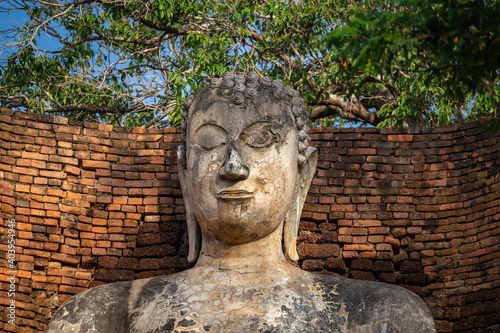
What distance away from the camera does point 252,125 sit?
24.6ft

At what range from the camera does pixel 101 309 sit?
7.28m

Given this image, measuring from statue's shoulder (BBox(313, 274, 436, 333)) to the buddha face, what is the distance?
0.82m

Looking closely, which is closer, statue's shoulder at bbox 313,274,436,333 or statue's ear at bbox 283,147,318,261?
statue's shoulder at bbox 313,274,436,333

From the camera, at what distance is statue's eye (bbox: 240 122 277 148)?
7.44m

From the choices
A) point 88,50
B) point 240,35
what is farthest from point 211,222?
point 88,50

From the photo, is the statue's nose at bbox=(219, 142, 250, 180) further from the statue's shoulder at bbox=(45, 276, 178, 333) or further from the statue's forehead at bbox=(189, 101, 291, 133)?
the statue's shoulder at bbox=(45, 276, 178, 333)

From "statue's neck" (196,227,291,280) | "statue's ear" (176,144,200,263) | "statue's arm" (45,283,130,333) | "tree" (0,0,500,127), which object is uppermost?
"tree" (0,0,500,127)

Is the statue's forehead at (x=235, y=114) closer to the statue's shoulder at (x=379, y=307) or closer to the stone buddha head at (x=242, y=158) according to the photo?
the stone buddha head at (x=242, y=158)

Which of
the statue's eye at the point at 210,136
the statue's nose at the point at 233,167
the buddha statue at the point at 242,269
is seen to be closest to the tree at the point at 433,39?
the statue's nose at the point at 233,167

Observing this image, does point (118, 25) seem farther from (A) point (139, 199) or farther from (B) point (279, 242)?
(B) point (279, 242)

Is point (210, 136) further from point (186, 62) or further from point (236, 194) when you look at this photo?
point (186, 62)

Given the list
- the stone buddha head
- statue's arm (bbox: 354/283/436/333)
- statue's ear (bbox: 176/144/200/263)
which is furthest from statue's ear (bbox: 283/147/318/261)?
statue's arm (bbox: 354/283/436/333)

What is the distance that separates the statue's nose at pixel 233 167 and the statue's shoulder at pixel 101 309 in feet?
3.70

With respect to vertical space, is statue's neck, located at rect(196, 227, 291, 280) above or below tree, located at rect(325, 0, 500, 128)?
below
